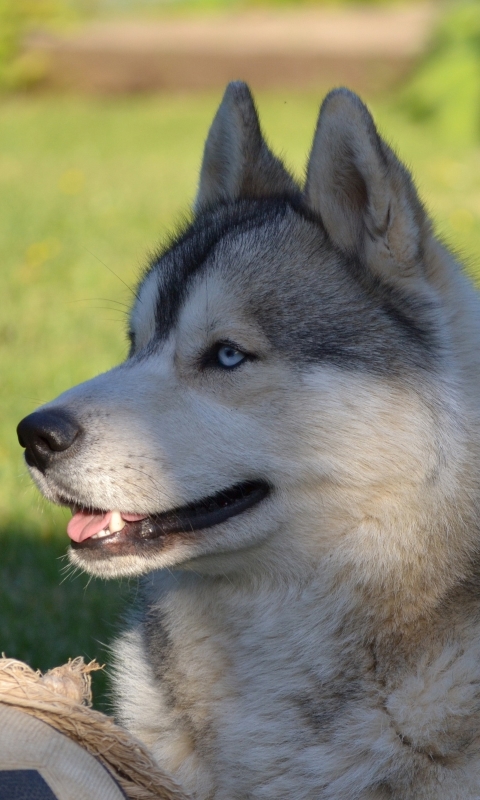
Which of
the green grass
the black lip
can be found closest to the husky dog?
the black lip

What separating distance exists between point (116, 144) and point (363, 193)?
39.0ft

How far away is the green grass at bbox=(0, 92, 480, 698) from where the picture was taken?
4.52 meters

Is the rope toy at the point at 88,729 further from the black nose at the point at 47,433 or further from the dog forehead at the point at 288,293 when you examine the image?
the dog forehead at the point at 288,293

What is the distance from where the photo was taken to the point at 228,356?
9.68 ft

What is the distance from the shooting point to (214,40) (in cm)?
2025

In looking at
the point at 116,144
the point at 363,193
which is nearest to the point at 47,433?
the point at 363,193

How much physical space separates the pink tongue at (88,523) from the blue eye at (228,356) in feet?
1.69

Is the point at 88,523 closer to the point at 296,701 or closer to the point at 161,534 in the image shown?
the point at 161,534

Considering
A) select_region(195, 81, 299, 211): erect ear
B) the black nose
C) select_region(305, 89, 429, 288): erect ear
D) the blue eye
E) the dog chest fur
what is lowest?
the dog chest fur

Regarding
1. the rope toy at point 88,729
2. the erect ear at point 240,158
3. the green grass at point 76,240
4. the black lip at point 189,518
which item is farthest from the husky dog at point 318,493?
the green grass at point 76,240

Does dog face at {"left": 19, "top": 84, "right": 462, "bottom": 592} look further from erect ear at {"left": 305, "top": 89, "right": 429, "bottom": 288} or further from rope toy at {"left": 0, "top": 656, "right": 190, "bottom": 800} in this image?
rope toy at {"left": 0, "top": 656, "right": 190, "bottom": 800}

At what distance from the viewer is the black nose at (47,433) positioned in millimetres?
2771

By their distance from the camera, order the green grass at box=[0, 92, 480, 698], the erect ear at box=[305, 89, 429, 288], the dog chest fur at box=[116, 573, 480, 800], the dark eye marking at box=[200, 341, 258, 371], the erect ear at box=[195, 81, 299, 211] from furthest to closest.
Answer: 1. the green grass at box=[0, 92, 480, 698]
2. the erect ear at box=[195, 81, 299, 211]
3. the dark eye marking at box=[200, 341, 258, 371]
4. the erect ear at box=[305, 89, 429, 288]
5. the dog chest fur at box=[116, 573, 480, 800]

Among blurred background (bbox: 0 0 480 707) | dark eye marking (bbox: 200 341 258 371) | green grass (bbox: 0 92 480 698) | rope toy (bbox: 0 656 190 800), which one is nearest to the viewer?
rope toy (bbox: 0 656 190 800)
